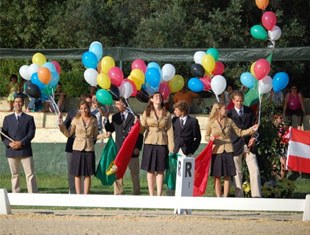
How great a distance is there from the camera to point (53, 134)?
24.4 m

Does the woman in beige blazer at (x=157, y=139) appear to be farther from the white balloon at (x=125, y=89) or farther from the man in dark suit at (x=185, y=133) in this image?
the white balloon at (x=125, y=89)

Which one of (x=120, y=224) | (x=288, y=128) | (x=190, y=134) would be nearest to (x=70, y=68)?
(x=288, y=128)

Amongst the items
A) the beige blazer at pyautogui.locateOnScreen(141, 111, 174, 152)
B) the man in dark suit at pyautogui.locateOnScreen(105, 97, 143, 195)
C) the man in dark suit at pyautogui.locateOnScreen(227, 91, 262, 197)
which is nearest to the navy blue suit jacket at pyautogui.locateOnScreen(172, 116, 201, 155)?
the beige blazer at pyautogui.locateOnScreen(141, 111, 174, 152)

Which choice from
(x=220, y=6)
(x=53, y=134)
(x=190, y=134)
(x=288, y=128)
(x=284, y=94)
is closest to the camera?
(x=190, y=134)

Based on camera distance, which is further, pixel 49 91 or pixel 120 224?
pixel 49 91

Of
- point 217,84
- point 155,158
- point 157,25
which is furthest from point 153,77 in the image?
point 157,25

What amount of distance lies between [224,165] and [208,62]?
2.13 m

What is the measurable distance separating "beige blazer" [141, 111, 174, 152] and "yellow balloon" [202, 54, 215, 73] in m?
1.61

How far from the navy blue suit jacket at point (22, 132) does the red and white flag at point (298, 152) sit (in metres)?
4.99

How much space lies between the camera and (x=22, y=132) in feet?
56.7

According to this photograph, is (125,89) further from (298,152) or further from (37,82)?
(298,152)

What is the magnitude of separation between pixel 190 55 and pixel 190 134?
15.1 feet

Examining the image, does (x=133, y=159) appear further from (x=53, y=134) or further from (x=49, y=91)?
(x=53, y=134)

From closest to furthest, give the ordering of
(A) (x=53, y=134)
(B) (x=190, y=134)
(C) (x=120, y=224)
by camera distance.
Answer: (C) (x=120, y=224)
(B) (x=190, y=134)
(A) (x=53, y=134)
